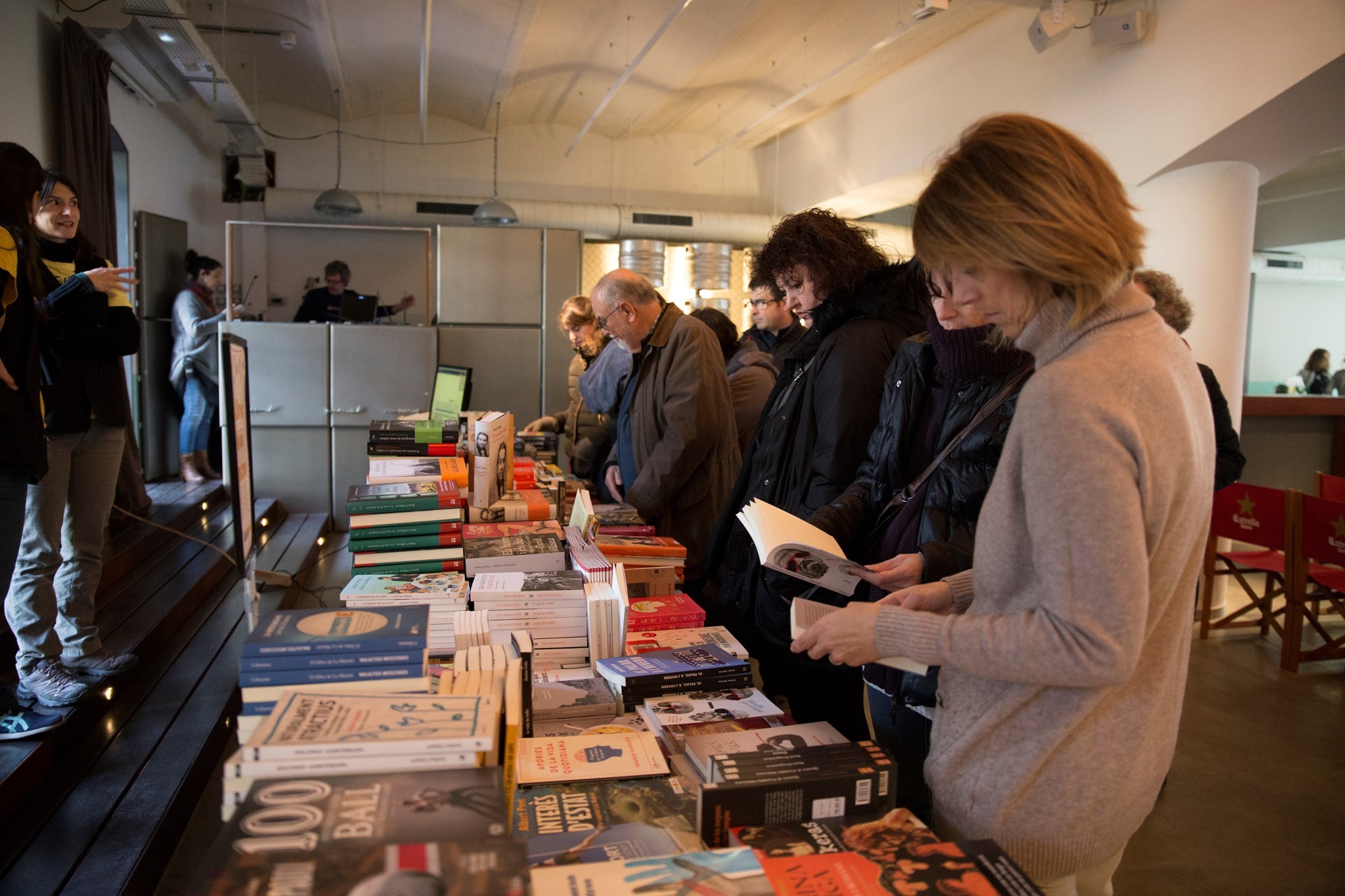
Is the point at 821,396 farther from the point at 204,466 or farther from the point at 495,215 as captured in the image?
the point at 204,466

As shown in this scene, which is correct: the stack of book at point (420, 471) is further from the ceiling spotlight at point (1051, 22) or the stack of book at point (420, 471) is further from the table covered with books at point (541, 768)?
the ceiling spotlight at point (1051, 22)

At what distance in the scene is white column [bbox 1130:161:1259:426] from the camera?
16.9ft

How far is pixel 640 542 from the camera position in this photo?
7.97 feet

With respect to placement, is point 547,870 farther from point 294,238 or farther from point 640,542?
point 294,238

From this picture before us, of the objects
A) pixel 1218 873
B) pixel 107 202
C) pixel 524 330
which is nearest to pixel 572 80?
pixel 524 330

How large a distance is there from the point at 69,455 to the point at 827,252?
2734 mm

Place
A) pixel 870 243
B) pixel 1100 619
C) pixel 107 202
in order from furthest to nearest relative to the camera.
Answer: pixel 107 202
pixel 870 243
pixel 1100 619

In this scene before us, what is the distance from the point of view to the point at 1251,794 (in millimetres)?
3158

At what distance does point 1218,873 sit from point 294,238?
10.5 meters

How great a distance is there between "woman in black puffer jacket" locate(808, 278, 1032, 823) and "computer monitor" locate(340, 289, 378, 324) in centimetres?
603

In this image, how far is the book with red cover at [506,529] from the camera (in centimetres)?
240

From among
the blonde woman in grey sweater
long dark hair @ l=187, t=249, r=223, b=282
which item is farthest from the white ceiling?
the blonde woman in grey sweater

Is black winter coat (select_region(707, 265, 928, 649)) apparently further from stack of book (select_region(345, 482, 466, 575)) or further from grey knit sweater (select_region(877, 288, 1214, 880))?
grey knit sweater (select_region(877, 288, 1214, 880))

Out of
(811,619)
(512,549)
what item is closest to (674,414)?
(512,549)
